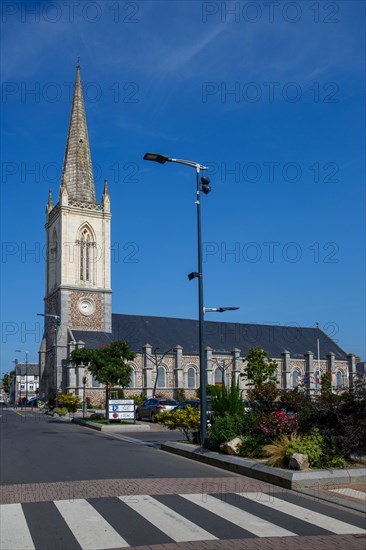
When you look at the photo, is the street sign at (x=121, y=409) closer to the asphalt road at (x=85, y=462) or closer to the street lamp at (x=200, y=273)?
the asphalt road at (x=85, y=462)

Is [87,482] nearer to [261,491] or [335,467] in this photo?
[261,491]

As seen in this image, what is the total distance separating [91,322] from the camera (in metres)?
64.0

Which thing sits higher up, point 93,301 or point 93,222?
point 93,222

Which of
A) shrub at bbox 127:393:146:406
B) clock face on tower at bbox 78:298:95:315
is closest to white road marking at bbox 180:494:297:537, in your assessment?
shrub at bbox 127:393:146:406

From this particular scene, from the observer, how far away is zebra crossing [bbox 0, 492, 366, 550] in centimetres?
736

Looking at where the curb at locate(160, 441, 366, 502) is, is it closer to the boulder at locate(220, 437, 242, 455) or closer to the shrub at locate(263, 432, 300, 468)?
the shrub at locate(263, 432, 300, 468)

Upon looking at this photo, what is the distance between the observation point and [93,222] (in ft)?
218

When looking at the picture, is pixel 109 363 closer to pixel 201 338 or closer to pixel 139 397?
pixel 201 338

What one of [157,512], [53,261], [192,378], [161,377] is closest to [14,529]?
[157,512]

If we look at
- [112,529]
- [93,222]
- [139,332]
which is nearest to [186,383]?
[139,332]

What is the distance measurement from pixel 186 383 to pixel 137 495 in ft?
188

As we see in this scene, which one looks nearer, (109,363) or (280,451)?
(280,451)

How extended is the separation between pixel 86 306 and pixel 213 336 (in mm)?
17159

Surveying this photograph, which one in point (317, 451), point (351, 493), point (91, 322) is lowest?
point (351, 493)
